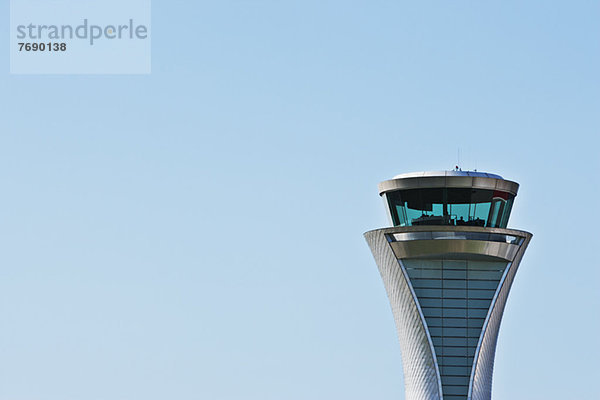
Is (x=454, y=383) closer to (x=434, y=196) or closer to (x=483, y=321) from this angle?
(x=483, y=321)

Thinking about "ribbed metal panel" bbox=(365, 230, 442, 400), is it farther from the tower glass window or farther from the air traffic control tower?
the tower glass window

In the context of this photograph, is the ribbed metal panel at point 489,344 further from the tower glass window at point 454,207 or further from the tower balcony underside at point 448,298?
the tower glass window at point 454,207

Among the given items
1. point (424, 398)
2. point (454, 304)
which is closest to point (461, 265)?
point (454, 304)

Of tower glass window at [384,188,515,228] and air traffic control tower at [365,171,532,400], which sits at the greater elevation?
tower glass window at [384,188,515,228]

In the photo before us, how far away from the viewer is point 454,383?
4323 inches

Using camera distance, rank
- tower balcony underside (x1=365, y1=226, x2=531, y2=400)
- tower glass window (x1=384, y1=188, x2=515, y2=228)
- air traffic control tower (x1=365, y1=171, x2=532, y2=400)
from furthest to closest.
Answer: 1. tower glass window (x1=384, y1=188, x2=515, y2=228)
2. air traffic control tower (x1=365, y1=171, x2=532, y2=400)
3. tower balcony underside (x1=365, y1=226, x2=531, y2=400)

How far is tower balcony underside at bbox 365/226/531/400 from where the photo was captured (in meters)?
110

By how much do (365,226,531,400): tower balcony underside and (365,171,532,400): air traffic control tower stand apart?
2.8 inches

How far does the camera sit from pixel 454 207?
11119 cm

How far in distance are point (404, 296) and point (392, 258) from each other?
9.53 ft

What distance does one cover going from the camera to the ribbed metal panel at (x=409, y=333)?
4321 inches

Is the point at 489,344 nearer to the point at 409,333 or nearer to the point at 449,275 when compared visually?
the point at 449,275

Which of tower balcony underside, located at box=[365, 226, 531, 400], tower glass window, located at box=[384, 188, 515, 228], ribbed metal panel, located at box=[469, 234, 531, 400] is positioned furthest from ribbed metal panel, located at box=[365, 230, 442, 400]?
tower glass window, located at box=[384, 188, 515, 228]

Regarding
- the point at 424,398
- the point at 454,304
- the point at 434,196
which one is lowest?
the point at 424,398
